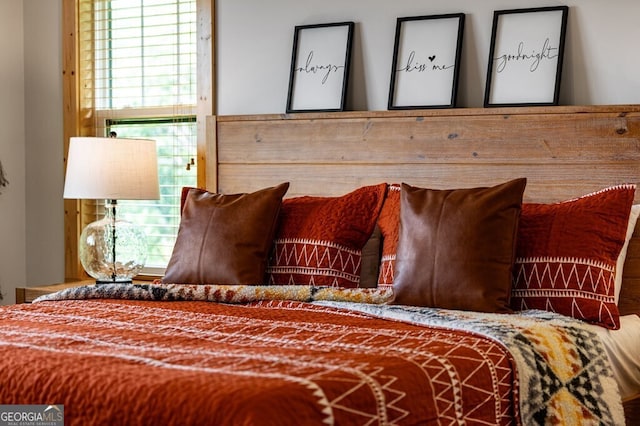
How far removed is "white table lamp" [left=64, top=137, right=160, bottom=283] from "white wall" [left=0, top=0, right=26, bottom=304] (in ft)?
2.77

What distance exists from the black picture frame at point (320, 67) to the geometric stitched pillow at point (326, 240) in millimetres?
623

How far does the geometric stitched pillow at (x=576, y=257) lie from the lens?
279 cm

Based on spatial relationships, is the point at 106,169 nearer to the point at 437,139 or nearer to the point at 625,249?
the point at 437,139

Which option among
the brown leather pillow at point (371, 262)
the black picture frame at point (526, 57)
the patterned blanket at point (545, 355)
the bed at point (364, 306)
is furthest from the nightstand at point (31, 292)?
the black picture frame at point (526, 57)

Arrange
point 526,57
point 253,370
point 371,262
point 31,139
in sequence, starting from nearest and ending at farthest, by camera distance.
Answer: point 253,370, point 371,262, point 526,57, point 31,139

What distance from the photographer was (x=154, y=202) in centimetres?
438

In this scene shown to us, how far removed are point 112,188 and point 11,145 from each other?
111cm

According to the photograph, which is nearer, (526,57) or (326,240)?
(326,240)

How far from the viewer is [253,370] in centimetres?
186

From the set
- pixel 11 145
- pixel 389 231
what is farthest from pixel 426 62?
pixel 11 145

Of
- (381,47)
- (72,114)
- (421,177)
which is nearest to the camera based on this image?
(421,177)

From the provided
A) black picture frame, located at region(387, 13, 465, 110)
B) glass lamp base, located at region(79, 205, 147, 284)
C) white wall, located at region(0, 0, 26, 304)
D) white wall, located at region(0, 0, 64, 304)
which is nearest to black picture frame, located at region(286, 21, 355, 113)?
black picture frame, located at region(387, 13, 465, 110)

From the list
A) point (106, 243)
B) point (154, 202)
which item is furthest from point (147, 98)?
point (106, 243)

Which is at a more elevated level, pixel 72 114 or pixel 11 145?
pixel 72 114
